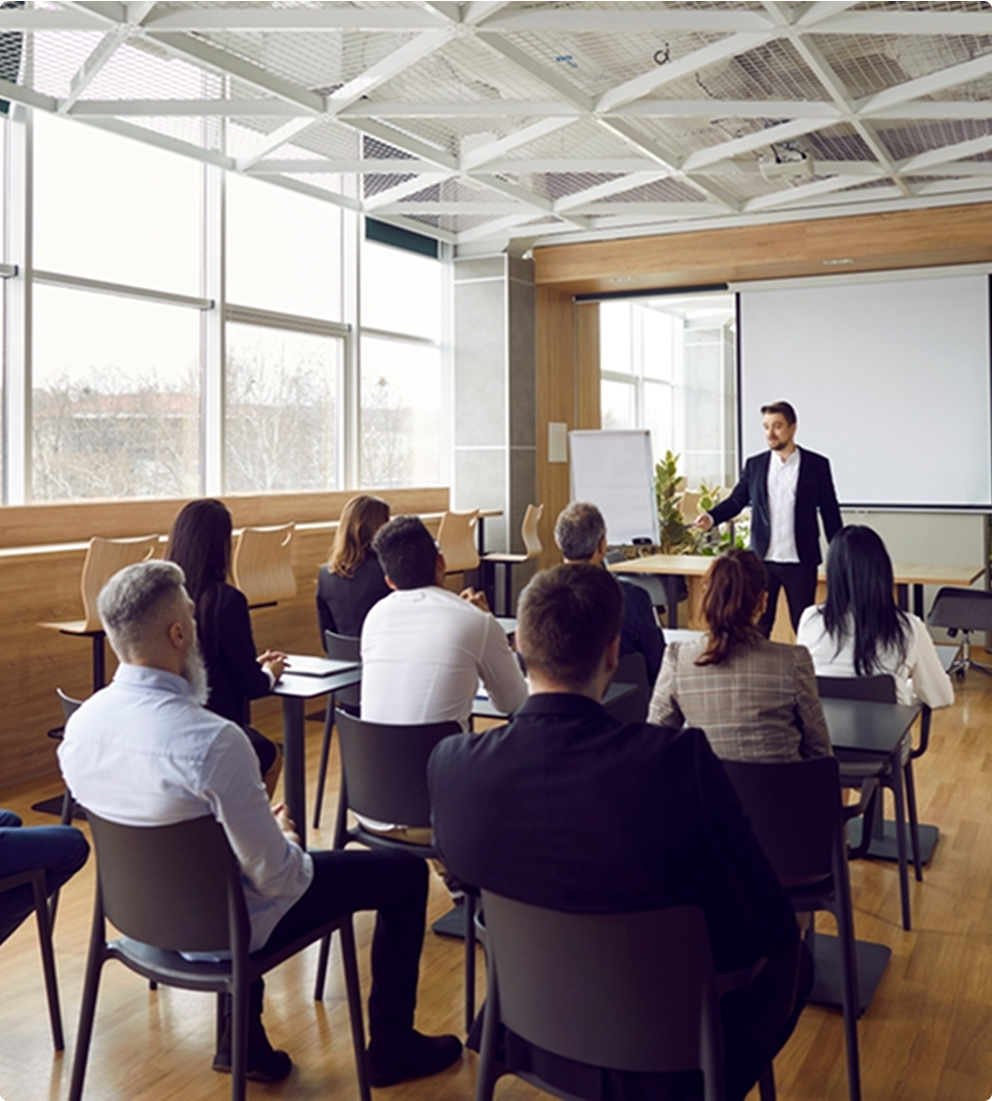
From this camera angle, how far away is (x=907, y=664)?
137 inches

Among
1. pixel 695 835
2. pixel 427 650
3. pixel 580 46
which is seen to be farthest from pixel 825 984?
pixel 580 46

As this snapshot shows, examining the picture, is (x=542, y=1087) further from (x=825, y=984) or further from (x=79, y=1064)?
(x=825, y=984)

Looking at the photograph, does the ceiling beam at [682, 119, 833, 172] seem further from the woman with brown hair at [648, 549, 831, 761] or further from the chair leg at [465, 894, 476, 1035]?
the chair leg at [465, 894, 476, 1035]

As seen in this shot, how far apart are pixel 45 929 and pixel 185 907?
0.82 m

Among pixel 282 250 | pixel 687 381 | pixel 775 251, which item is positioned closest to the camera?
pixel 282 250

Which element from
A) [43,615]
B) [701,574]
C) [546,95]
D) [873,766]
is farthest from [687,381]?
[873,766]

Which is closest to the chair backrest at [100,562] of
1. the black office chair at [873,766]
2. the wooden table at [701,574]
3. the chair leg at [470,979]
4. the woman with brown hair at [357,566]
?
the woman with brown hair at [357,566]

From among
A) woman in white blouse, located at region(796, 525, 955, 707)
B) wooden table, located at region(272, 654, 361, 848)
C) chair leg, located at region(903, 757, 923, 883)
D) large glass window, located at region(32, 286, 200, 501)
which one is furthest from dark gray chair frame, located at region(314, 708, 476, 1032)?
large glass window, located at region(32, 286, 200, 501)

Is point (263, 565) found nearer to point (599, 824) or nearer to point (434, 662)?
point (434, 662)

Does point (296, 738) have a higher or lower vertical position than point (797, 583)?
lower

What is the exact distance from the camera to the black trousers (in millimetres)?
2229

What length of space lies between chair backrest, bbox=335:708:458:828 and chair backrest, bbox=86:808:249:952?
758 mm

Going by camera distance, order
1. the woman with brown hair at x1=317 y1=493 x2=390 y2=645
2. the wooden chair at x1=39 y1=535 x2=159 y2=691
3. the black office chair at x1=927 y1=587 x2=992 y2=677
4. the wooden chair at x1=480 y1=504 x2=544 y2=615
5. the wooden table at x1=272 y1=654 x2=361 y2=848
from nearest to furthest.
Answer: the wooden table at x1=272 y1=654 x2=361 y2=848, the woman with brown hair at x1=317 y1=493 x2=390 y2=645, the wooden chair at x1=39 y1=535 x2=159 y2=691, the black office chair at x1=927 y1=587 x2=992 y2=677, the wooden chair at x1=480 y1=504 x2=544 y2=615

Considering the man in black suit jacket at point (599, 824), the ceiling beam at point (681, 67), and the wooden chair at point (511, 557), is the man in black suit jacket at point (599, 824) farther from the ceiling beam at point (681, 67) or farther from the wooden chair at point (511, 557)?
the wooden chair at point (511, 557)
